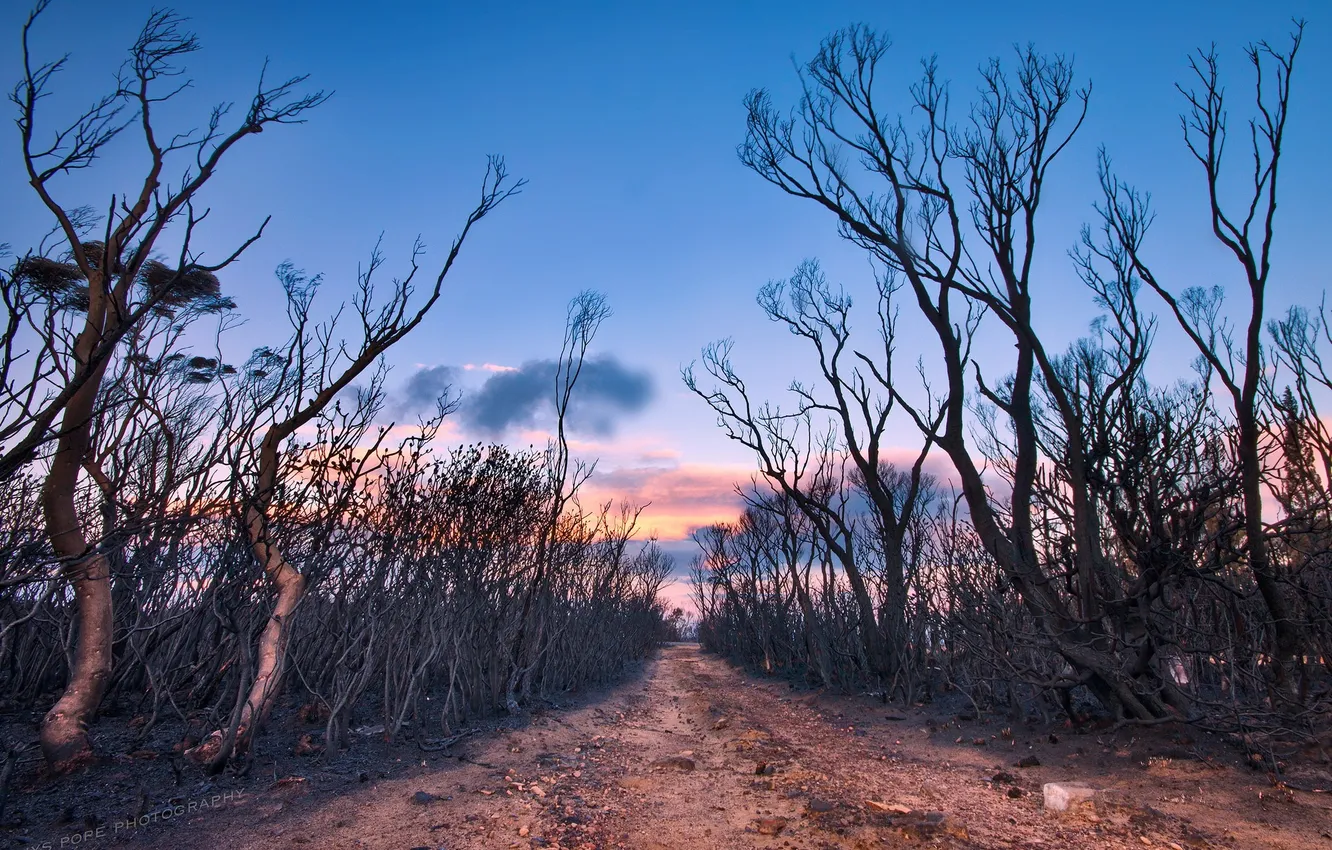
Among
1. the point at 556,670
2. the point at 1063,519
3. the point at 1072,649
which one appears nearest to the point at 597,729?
the point at 556,670

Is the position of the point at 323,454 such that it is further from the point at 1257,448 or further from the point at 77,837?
the point at 1257,448

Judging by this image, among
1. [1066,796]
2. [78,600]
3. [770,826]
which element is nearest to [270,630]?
[78,600]

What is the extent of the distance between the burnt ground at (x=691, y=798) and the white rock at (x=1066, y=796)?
0.09 metres

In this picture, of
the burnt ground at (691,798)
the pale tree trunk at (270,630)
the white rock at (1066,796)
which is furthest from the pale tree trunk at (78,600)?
the white rock at (1066,796)

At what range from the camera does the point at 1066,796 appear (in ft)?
17.1

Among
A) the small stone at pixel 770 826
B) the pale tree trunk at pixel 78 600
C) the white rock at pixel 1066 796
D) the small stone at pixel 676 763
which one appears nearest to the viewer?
the small stone at pixel 770 826

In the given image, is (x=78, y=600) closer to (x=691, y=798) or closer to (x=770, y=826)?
(x=691, y=798)

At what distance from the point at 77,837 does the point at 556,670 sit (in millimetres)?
9212

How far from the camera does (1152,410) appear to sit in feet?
23.7

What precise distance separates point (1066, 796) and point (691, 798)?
2874mm

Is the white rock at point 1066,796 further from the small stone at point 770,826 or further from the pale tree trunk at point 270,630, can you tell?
the pale tree trunk at point 270,630

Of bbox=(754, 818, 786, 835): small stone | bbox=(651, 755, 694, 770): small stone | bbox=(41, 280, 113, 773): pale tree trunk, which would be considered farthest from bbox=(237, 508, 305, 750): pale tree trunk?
bbox=(754, 818, 786, 835): small stone

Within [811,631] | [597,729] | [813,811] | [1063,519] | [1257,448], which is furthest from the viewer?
[811,631]

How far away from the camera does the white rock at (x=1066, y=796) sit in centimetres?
518
